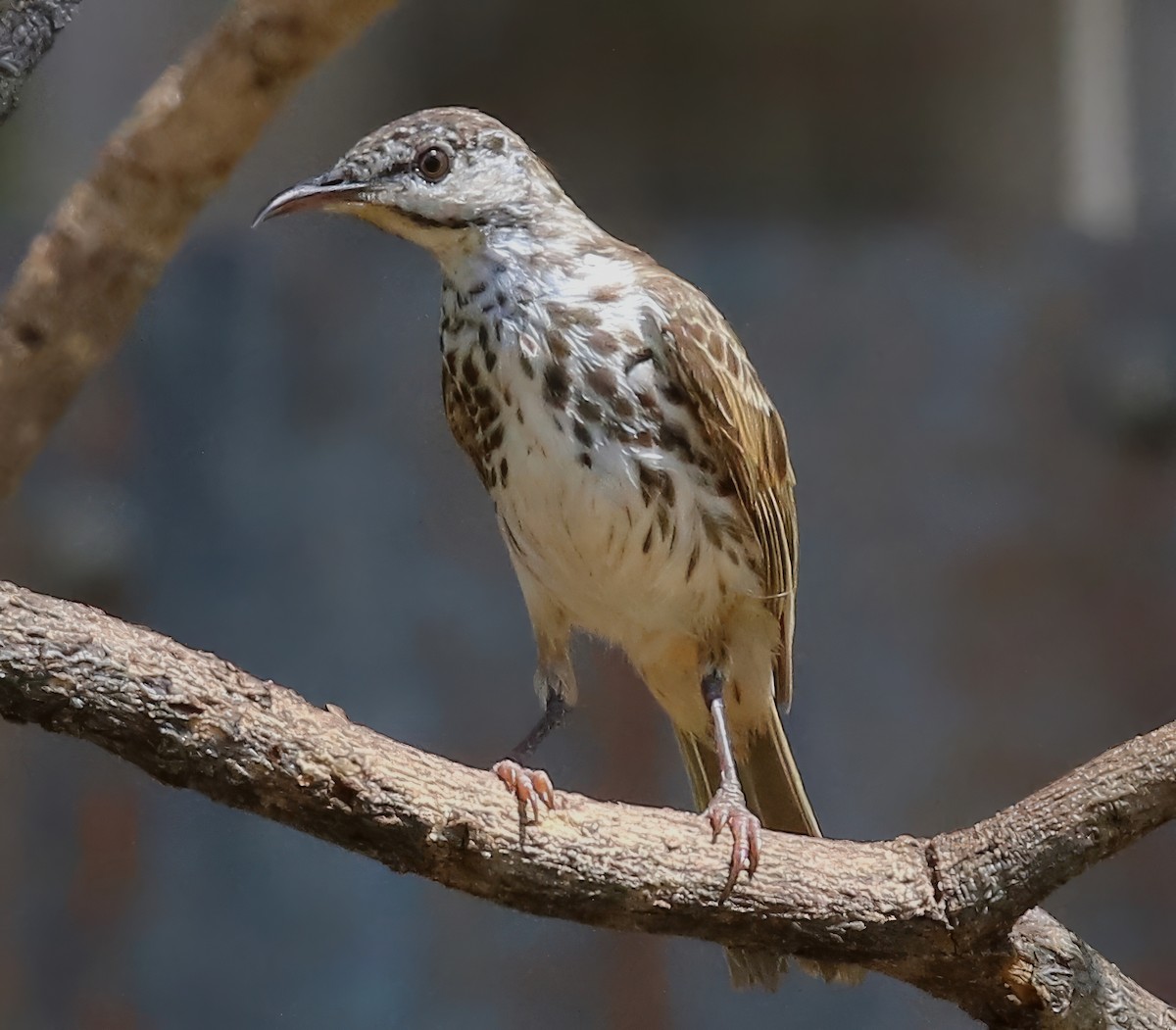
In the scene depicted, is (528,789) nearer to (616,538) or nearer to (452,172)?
(616,538)

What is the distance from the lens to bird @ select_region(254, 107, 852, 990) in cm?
158

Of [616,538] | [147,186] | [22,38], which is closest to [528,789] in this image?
[616,538]

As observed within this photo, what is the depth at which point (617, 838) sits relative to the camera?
1311 millimetres

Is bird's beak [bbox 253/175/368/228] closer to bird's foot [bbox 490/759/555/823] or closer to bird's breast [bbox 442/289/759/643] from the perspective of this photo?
bird's breast [bbox 442/289/759/643]

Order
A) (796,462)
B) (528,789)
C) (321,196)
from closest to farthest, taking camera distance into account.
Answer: (528,789) < (321,196) < (796,462)

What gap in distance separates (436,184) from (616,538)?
0.48 meters

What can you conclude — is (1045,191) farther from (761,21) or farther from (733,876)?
(733,876)

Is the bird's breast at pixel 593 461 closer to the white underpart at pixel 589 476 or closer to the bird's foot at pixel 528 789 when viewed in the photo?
the white underpart at pixel 589 476

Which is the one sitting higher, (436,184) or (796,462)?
(796,462)

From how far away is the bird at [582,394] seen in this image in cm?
158

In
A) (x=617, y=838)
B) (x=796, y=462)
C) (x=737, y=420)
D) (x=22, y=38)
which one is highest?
(x=796, y=462)

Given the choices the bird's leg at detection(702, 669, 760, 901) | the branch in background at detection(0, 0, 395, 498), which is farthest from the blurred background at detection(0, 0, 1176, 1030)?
the bird's leg at detection(702, 669, 760, 901)

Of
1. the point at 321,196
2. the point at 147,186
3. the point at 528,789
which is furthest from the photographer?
the point at 147,186

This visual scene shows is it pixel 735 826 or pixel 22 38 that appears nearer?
pixel 735 826
